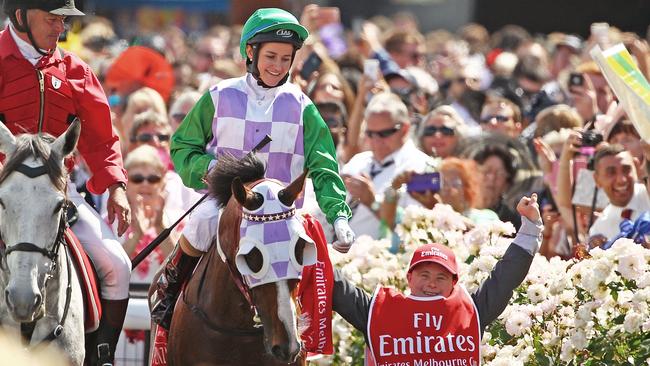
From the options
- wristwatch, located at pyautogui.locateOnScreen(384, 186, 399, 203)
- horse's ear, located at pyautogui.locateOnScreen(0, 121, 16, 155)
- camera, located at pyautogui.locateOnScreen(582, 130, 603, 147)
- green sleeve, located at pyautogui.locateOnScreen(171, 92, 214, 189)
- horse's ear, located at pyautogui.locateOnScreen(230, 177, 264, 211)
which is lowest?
horse's ear, located at pyautogui.locateOnScreen(230, 177, 264, 211)

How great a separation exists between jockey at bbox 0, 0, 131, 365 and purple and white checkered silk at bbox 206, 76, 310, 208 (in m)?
0.58

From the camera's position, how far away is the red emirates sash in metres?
6.64

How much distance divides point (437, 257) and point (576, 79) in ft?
19.1

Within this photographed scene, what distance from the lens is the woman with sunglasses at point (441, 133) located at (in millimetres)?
11219

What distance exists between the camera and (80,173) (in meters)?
11.0

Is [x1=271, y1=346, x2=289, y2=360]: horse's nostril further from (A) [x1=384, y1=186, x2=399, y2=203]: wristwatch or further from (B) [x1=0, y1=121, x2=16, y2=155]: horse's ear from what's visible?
(A) [x1=384, y1=186, x2=399, y2=203]: wristwatch

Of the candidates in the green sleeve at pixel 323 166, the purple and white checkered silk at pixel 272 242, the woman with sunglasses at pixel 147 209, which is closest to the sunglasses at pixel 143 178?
the woman with sunglasses at pixel 147 209

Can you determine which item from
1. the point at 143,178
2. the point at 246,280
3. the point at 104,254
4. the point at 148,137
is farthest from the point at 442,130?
the point at 246,280

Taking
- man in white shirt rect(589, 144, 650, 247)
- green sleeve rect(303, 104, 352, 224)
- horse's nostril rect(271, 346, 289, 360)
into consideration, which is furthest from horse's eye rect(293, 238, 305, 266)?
man in white shirt rect(589, 144, 650, 247)

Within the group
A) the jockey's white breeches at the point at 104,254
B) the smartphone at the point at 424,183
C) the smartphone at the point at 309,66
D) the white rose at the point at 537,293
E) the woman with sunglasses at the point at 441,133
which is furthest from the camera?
the smartphone at the point at 309,66

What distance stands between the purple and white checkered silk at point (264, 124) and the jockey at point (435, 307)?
0.63m

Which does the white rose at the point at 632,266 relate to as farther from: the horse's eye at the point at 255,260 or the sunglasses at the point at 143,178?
the sunglasses at the point at 143,178

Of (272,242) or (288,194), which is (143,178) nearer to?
(288,194)

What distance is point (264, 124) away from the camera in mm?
6820
